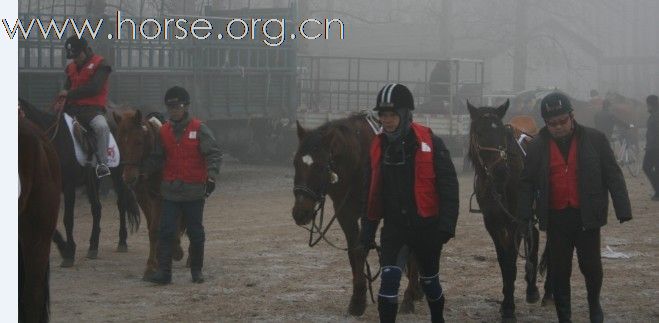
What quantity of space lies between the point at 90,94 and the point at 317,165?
4.21 metres

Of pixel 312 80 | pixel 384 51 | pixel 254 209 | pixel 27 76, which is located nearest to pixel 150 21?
pixel 27 76

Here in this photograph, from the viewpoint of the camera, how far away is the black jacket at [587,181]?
7672 mm

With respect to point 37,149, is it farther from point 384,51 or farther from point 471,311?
point 384,51

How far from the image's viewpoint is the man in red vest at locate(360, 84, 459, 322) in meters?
6.99

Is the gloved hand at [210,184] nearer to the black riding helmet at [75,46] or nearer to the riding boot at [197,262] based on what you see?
the riding boot at [197,262]

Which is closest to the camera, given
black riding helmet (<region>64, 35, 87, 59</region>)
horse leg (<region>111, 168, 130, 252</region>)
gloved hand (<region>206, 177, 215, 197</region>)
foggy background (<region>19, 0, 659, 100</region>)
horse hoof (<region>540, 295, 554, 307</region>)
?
horse hoof (<region>540, 295, 554, 307</region>)

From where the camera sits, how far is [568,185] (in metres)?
7.86

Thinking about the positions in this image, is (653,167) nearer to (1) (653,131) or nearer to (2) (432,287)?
(1) (653,131)

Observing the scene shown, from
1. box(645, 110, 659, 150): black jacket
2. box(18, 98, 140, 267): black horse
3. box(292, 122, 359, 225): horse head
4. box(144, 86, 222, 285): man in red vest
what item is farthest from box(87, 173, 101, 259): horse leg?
box(645, 110, 659, 150): black jacket

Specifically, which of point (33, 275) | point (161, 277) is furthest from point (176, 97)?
point (33, 275)

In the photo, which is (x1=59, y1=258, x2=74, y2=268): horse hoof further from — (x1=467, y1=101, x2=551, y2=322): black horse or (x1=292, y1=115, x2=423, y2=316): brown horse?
(x1=467, y1=101, x2=551, y2=322): black horse

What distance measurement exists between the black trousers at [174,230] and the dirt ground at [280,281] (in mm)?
241

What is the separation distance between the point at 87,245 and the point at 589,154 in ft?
23.5

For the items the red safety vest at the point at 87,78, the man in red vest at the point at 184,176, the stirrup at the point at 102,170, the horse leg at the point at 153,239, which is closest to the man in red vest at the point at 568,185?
the man in red vest at the point at 184,176
